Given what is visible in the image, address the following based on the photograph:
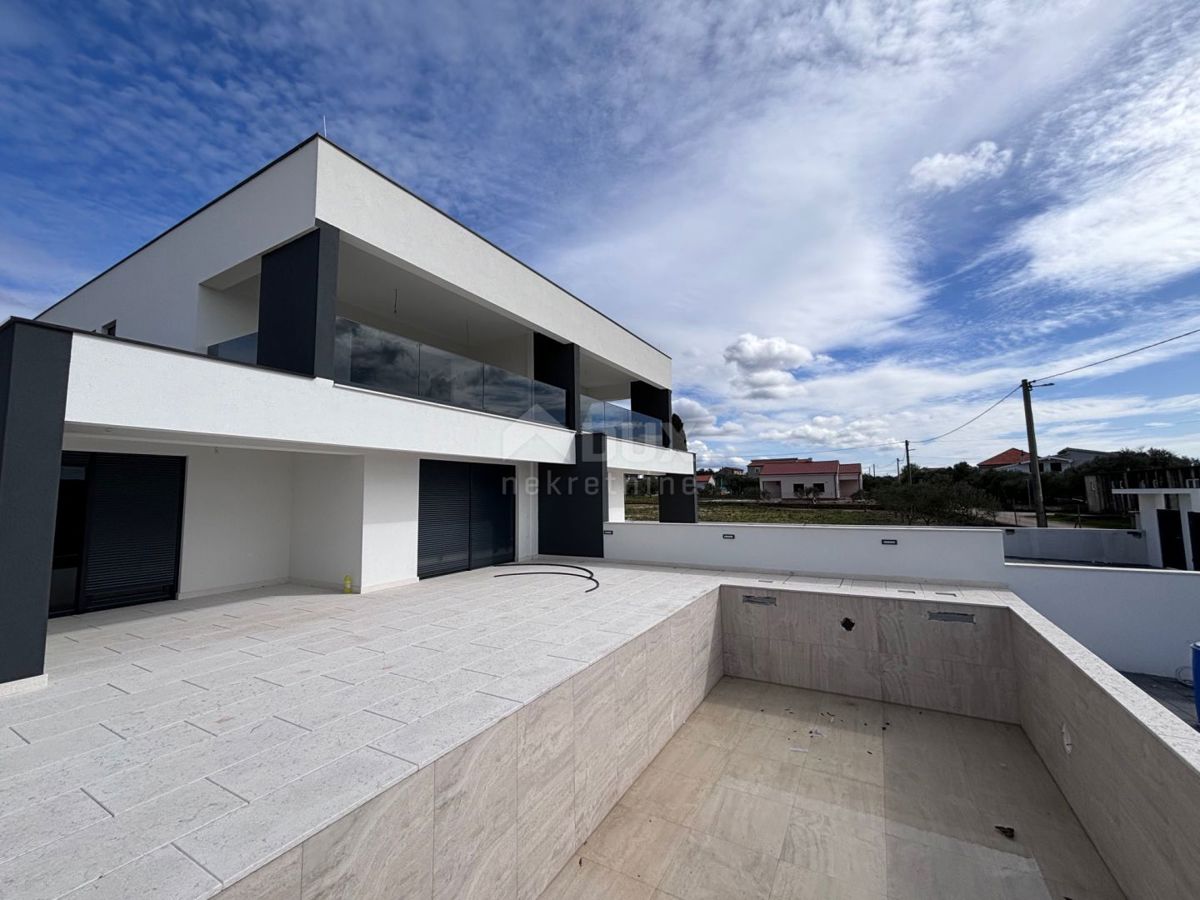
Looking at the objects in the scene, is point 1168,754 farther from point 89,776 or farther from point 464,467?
point 464,467

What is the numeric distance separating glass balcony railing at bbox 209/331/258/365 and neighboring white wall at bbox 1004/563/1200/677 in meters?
11.8

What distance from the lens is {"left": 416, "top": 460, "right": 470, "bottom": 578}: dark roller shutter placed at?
28.8 feet

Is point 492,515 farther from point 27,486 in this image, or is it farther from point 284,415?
point 27,486

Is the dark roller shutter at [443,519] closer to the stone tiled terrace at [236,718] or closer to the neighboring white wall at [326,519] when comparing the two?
the neighboring white wall at [326,519]

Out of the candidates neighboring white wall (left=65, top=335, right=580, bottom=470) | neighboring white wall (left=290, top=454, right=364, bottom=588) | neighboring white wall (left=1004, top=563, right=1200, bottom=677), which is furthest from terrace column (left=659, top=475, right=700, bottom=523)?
neighboring white wall (left=290, top=454, right=364, bottom=588)

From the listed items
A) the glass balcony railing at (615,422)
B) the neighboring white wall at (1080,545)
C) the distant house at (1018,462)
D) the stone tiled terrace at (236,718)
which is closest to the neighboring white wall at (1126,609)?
the stone tiled terrace at (236,718)

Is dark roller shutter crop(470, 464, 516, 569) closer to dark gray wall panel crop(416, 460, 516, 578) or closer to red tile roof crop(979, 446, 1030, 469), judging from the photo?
dark gray wall panel crop(416, 460, 516, 578)

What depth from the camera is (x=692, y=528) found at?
9844mm

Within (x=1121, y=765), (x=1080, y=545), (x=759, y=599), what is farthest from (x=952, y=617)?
(x=1080, y=545)

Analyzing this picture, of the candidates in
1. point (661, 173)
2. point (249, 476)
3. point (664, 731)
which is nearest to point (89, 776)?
point (664, 731)

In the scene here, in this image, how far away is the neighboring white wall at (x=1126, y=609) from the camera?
648 centimetres

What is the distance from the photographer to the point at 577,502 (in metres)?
11.2

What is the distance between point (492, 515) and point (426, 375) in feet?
12.9

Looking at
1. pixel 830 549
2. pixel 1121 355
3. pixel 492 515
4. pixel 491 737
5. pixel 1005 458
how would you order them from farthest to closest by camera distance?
pixel 1005 458 < pixel 1121 355 < pixel 492 515 < pixel 830 549 < pixel 491 737
